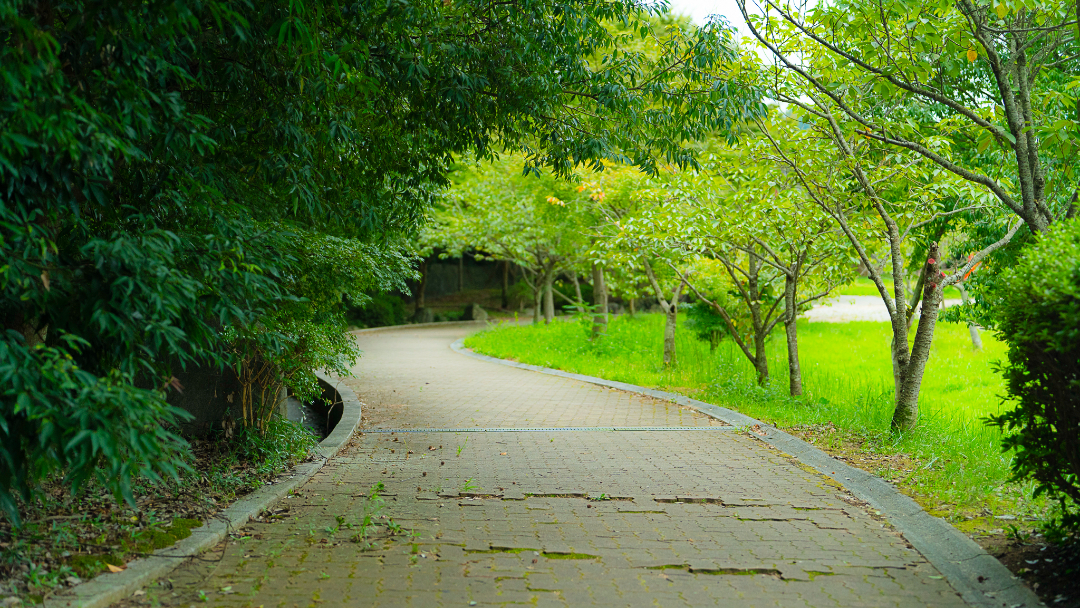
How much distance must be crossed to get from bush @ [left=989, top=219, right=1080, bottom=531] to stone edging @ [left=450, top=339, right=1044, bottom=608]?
1.61 ft

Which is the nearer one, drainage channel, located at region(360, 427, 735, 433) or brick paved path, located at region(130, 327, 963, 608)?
brick paved path, located at region(130, 327, 963, 608)

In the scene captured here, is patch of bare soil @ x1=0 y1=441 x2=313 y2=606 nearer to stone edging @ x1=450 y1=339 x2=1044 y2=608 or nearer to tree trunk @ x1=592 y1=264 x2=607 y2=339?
stone edging @ x1=450 y1=339 x2=1044 y2=608

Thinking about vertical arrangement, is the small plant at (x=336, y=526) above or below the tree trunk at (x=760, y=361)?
below

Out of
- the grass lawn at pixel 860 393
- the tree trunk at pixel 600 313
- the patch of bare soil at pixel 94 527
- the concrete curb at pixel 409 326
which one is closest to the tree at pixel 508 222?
the tree trunk at pixel 600 313

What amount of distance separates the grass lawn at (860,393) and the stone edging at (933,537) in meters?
0.16

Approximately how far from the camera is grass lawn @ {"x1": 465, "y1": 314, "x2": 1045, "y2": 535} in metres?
5.78

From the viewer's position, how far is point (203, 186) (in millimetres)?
4285

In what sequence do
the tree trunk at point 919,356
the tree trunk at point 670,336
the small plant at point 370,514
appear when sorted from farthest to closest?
the tree trunk at point 670,336 → the tree trunk at point 919,356 → the small plant at point 370,514

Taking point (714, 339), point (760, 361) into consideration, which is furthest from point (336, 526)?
point (714, 339)

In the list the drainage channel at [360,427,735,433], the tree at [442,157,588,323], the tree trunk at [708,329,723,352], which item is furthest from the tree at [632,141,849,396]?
the tree at [442,157,588,323]

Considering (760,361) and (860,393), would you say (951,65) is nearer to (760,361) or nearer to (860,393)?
(860,393)

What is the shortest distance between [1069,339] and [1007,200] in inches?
101

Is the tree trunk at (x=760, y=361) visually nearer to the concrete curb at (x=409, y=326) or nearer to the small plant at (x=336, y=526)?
the small plant at (x=336, y=526)

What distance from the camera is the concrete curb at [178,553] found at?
143 inches
